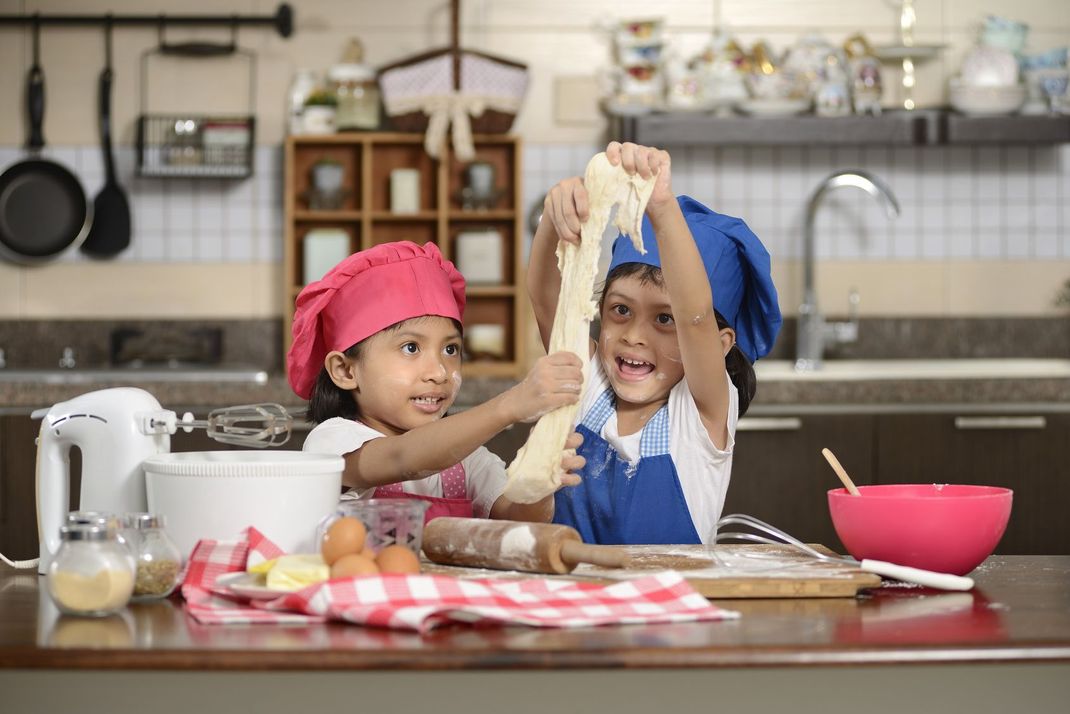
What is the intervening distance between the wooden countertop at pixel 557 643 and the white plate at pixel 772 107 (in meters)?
2.40

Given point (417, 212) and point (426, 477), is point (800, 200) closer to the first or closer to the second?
point (417, 212)

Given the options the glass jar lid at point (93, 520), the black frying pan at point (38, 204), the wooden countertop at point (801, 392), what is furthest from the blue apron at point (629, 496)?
the black frying pan at point (38, 204)

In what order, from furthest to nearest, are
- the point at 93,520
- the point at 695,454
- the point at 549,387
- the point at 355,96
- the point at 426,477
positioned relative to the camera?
the point at 355,96 → the point at 695,454 → the point at 426,477 → the point at 549,387 → the point at 93,520

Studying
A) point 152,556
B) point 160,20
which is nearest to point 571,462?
point 152,556

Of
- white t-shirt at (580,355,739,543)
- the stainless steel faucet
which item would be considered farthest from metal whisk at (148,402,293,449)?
the stainless steel faucet

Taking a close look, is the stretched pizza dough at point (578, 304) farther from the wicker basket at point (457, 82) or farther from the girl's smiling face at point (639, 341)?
the wicker basket at point (457, 82)

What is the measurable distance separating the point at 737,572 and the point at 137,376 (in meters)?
2.08

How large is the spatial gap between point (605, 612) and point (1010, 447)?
2072 millimetres

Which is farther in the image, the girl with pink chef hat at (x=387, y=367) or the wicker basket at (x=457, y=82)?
the wicker basket at (x=457, y=82)

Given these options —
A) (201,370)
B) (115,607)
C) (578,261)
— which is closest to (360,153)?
(201,370)

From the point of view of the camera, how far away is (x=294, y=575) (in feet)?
3.19

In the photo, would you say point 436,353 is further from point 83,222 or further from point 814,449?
point 83,222

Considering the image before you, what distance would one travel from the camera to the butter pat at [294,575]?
0.97 m

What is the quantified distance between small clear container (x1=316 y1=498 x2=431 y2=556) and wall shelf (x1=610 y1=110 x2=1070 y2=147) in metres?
2.26
